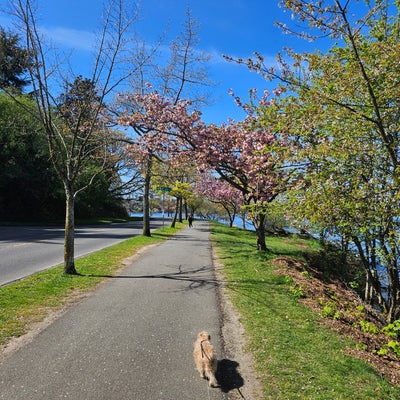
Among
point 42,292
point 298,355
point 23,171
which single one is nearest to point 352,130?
point 298,355

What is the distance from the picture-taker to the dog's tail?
3.73 meters

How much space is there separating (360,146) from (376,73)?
118 cm

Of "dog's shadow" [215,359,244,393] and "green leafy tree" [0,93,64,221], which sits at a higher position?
"green leafy tree" [0,93,64,221]

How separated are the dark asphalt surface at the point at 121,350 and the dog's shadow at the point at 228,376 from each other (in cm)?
13

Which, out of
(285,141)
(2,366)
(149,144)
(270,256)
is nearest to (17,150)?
(149,144)

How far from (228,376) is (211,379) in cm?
32

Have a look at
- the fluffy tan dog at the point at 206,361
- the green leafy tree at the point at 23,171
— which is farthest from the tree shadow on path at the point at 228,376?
the green leafy tree at the point at 23,171

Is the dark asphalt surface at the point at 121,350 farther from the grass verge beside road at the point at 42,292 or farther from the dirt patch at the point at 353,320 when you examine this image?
the dirt patch at the point at 353,320

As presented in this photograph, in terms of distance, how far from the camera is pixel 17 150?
3117 cm

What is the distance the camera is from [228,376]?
3986mm

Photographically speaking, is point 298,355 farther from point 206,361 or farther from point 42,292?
point 42,292

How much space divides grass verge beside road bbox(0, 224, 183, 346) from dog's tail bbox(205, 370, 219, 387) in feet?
9.55

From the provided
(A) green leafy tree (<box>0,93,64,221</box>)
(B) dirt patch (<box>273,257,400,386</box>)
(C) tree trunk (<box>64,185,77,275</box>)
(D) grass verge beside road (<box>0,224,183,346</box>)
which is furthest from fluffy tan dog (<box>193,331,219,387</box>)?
(A) green leafy tree (<box>0,93,64,221</box>)

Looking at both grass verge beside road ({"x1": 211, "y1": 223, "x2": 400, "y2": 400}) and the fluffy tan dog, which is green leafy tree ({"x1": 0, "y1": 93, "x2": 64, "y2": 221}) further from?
the fluffy tan dog
